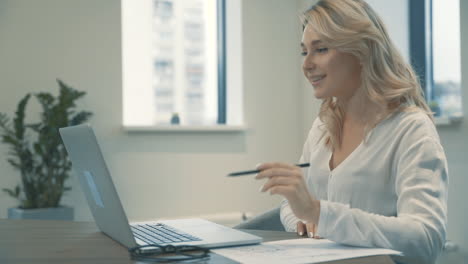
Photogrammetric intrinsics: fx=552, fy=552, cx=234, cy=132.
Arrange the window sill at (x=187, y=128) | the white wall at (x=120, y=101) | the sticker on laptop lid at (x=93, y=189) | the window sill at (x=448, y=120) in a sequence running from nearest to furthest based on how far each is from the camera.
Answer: the sticker on laptop lid at (x=93, y=189), the window sill at (x=448, y=120), the white wall at (x=120, y=101), the window sill at (x=187, y=128)

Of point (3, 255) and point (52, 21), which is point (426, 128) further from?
point (52, 21)

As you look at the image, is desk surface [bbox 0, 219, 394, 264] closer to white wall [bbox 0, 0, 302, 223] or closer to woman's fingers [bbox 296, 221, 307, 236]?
woman's fingers [bbox 296, 221, 307, 236]

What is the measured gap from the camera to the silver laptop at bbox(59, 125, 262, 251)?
3.69 feet

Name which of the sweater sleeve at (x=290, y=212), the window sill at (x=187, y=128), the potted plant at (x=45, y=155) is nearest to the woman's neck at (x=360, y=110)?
the sweater sleeve at (x=290, y=212)

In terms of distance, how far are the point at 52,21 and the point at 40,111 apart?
0.64 metres

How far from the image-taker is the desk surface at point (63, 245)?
1.06 meters

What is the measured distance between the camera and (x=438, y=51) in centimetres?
351

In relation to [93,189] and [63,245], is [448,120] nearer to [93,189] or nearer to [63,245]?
[93,189]

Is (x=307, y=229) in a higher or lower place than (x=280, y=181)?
lower

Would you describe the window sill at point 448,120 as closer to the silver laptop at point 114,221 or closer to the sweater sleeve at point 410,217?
the sweater sleeve at point 410,217

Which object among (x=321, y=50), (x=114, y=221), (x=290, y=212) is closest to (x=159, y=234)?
(x=114, y=221)

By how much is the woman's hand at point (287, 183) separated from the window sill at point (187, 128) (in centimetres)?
296

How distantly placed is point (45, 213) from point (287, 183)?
268 centimetres

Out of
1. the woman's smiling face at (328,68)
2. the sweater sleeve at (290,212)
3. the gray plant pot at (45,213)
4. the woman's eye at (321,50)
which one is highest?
the woman's eye at (321,50)
